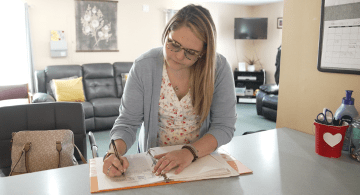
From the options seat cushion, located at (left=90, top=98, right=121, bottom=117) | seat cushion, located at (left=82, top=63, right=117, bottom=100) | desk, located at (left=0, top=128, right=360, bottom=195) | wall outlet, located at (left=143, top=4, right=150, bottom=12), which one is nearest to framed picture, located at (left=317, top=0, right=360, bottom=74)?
desk, located at (left=0, top=128, right=360, bottom=195)

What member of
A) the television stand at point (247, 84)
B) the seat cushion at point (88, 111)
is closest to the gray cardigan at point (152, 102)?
the seat cushion at point (88, 111)

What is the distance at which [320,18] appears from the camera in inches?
53.6

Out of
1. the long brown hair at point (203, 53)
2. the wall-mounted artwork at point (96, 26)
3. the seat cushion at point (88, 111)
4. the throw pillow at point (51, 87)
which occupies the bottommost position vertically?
the seat cushion at point (88, 111)

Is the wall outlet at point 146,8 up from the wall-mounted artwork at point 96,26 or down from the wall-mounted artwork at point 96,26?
up

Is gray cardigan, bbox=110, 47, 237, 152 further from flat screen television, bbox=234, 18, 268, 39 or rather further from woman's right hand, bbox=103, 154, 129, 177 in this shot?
flat screen television, bbox=234, 18, 268, 39

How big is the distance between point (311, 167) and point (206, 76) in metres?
0.54

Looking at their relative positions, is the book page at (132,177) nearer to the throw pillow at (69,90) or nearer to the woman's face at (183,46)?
the woman's face at (183,46)

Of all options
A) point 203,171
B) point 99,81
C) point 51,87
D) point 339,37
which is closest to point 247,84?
point 99,81

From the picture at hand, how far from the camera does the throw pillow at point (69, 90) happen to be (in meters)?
4.09

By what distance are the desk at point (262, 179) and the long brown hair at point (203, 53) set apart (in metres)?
0.25

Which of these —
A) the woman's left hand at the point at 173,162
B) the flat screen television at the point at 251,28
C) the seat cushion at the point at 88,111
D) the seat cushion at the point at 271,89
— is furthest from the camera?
the flat screen television at the point at 251,28

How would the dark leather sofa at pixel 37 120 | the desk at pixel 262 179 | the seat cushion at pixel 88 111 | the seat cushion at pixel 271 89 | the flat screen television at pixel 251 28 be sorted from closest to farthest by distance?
the desk at pixel 262 179 < the dark leather sofa at pixel 37 120 < the seat cushion at pixel 88 111 < the seat cushion at pixel 271 89 < the flat screen television at pixel 251 28

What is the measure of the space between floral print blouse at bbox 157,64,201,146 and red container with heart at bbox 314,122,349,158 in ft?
1.74

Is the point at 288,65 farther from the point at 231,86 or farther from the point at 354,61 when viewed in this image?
the point at 231,86
